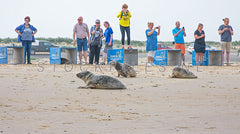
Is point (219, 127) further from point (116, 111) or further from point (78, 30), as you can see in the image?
point (78, 30)

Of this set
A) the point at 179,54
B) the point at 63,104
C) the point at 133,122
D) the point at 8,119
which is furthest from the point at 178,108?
the point at 179,54

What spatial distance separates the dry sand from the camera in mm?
3701

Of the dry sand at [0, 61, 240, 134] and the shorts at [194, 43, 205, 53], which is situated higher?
the shorts at [194, 43, 205, 53]

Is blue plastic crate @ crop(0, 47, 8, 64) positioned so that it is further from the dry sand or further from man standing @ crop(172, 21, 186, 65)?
the dry sand

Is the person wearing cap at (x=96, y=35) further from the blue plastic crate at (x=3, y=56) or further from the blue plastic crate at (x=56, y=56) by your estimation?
the blue plastic crate at (x=3, y=56)

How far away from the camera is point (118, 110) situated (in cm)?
481

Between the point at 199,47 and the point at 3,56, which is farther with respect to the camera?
the point at 3,56

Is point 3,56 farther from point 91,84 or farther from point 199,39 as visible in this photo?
point 91,84

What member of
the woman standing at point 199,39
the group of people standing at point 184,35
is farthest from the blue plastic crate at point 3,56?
the woman standing at point 199,39

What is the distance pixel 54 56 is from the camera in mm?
16516

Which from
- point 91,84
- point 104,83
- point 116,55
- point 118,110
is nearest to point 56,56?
point 116,55

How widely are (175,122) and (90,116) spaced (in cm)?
96

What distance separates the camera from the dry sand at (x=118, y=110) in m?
Answer: 3.70

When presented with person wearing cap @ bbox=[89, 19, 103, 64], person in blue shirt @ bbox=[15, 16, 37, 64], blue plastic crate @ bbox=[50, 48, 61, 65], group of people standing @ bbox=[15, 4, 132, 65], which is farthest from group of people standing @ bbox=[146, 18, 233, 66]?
person in blue shirt @ bbox=[15, 16, 37, 64]
